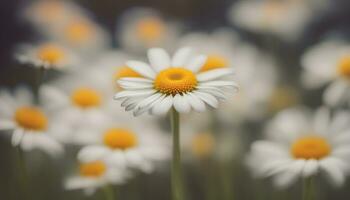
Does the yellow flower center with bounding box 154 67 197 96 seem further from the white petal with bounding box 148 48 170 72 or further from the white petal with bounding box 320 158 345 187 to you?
the white petal with bounding box 320 158 345 187

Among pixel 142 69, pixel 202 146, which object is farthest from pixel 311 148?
pixel 202 146

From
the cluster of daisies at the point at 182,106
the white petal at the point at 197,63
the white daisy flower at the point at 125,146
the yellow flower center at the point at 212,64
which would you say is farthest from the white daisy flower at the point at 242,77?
the white petal at the point at 197,63

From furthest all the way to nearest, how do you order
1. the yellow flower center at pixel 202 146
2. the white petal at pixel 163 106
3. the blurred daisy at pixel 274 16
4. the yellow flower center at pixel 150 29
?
the yellow flower center at pixel 150 29
the blurred daisy at pixel 274 16
the yellow flower center at pixel 202 146
the white petal at pixel 163 106

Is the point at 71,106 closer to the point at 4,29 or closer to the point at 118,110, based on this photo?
the point at 118,110

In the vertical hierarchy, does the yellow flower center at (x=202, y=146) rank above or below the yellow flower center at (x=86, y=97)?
above

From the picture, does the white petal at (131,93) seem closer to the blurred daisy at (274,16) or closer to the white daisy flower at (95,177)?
the white daisy flower at (95,177)
